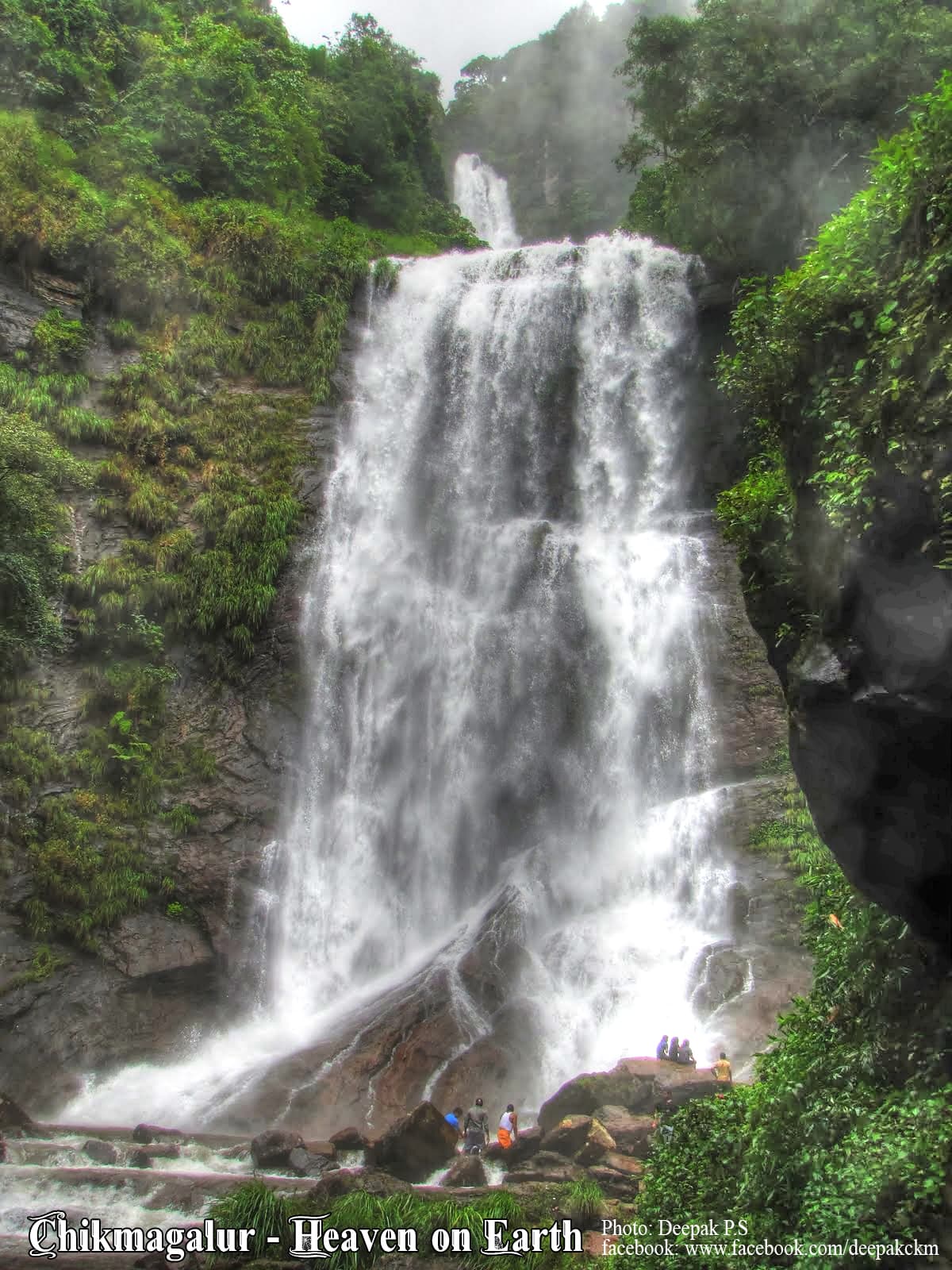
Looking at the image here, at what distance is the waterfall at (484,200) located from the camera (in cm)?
4128

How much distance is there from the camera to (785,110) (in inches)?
772

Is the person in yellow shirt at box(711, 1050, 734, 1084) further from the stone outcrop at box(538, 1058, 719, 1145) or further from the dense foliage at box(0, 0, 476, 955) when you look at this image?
the dense foliage at box(0, 0, 476, 955)

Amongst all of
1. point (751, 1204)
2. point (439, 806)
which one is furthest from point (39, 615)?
point (751, 1204)

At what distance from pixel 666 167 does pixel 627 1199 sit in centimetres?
2337

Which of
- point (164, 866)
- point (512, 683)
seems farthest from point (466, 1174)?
point (512, 683)

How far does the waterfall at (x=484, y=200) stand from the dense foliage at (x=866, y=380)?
35883mm

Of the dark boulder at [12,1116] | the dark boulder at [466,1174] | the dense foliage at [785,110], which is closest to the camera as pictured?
the dark boulder at [466,1174]

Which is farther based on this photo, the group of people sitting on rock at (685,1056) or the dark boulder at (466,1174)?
the group of people sitting on rock at (685,1056)

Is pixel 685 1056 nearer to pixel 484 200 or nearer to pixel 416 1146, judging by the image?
pixel 416 1146

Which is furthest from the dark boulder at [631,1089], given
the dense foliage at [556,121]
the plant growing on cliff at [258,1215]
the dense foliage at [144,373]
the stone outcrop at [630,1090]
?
the dense foliage at [556,121]

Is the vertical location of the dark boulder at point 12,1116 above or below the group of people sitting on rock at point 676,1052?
below

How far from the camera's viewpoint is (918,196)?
587cm

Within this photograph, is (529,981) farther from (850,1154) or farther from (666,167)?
(666,167)

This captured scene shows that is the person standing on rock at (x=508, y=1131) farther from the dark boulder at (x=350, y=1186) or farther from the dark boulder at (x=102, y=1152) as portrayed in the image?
the dark boulder at (x=102, y=1152)
